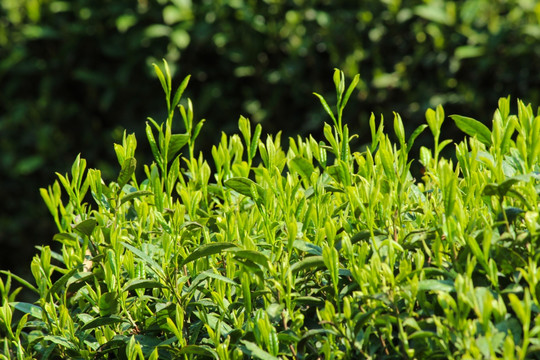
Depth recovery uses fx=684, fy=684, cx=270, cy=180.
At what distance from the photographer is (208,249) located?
165cm

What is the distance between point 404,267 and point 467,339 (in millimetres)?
206

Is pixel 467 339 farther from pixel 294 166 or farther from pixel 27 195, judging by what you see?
pixel 27 195

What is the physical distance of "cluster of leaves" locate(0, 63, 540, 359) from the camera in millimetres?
1447

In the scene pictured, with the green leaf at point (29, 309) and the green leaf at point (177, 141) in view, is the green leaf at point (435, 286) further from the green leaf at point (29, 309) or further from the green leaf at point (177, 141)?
the green leaf at point (29, 309)

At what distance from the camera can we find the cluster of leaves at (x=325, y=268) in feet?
4.75

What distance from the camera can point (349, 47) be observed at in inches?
221

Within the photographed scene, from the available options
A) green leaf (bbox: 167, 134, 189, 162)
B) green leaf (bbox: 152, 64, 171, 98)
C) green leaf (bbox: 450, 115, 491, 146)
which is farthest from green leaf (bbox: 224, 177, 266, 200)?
green leaf (bbox: 450, 115, 491, 146)

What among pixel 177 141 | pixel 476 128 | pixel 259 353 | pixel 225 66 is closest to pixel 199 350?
pixel 259 353

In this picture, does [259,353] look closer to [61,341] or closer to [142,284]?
[142,284]

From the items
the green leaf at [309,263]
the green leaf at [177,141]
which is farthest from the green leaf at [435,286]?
the green leaf at [177,141]

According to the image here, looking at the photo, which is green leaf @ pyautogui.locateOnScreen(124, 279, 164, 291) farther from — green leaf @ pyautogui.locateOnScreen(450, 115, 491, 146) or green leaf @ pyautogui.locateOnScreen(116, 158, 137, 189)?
green leaf @ pyautogui.locateOnScreen(450, 115, 491, 146)

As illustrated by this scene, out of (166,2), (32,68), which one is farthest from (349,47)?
(32,68)

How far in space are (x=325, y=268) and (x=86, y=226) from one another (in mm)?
639

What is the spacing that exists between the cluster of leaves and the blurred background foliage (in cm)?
353
